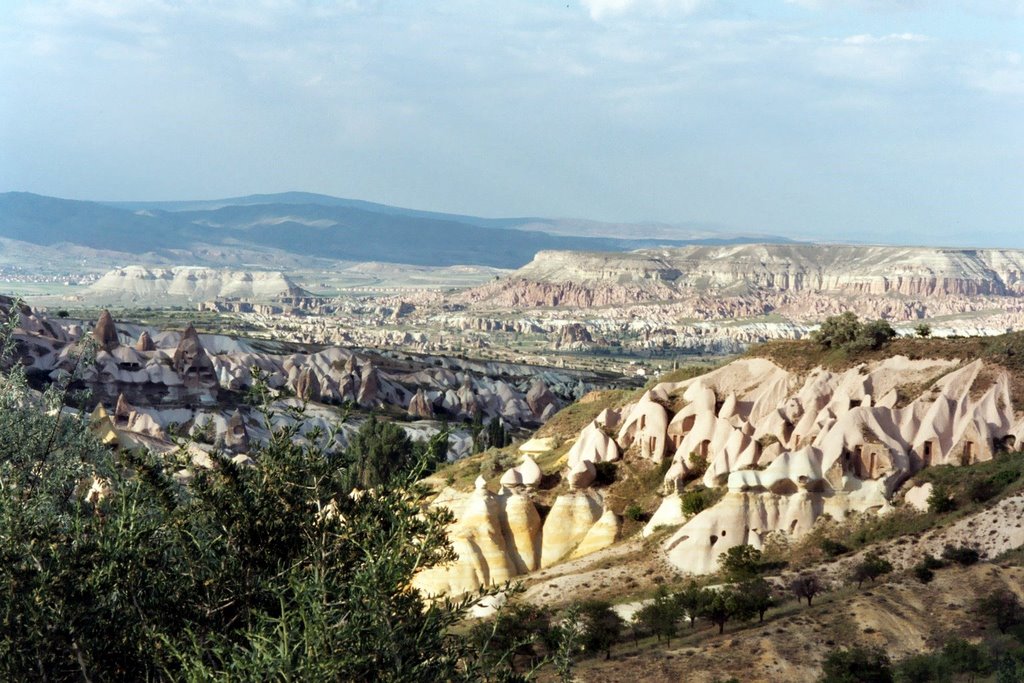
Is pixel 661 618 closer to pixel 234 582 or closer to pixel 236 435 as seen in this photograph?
pixel 234 582

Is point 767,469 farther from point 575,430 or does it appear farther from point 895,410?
point 575,430

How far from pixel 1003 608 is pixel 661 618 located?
8.32 m

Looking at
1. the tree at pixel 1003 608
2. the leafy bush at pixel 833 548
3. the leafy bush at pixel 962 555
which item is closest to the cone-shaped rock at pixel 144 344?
the leafy bush at pixel 833 548

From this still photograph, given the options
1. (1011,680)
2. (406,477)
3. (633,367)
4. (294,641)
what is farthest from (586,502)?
(633,367)

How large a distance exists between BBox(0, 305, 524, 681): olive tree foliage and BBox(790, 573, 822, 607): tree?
727 inches

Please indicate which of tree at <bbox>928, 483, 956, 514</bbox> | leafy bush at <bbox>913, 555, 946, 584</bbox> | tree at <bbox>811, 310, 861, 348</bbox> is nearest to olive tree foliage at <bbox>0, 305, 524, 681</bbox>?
leafy bush at <bbox>913, 555, 946, 584</bbox>

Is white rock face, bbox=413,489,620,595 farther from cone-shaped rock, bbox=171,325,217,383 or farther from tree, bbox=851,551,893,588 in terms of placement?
cone-shaped rock, bbox=171,325,217,383

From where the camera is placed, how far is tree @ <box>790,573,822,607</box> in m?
30.7

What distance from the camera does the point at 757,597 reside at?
29859 millimetres

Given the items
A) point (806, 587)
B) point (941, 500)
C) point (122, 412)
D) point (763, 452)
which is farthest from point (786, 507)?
point (122, 412)

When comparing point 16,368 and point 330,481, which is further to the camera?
point 16,368

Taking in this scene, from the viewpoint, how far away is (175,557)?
45.6 feet

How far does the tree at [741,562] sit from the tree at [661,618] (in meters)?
2.81

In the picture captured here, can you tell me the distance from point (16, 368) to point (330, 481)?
28.5ft
